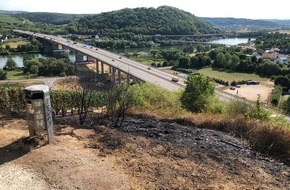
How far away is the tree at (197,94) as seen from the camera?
29130mm

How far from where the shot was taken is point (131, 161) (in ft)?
34.9

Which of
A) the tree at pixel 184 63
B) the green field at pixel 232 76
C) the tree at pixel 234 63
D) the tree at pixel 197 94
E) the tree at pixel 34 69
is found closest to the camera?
the tree at pixel 197 94

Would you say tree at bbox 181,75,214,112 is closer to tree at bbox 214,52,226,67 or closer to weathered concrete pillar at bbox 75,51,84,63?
tree at bbox 214,52,226,67

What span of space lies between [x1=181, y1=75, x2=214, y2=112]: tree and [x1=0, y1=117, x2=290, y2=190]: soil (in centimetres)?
1543

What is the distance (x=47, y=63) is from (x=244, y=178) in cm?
7283

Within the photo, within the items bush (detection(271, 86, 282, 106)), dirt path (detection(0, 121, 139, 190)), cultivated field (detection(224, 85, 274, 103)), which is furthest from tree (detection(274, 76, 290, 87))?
dirt path (detection(0, 121, 139, 190))

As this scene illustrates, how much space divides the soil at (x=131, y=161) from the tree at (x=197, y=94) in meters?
15.4

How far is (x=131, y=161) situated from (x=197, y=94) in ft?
68.2

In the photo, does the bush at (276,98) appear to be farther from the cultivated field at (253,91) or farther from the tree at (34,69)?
the tree at (34,69)

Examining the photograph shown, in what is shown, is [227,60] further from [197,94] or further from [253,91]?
[197,94]

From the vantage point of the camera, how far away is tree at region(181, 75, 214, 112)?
95.6 feet

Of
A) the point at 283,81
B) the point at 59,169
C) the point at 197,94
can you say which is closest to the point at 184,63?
the point at 283,81

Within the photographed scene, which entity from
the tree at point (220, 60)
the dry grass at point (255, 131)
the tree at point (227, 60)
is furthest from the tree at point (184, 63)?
the dry grass at point (255, 131)

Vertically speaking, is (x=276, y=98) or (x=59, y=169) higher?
(x=59, y=169)
